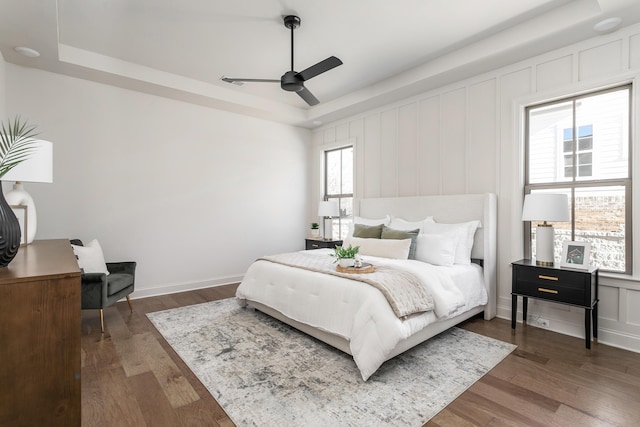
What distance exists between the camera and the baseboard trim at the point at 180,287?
4.45 metres

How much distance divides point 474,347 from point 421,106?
10.3 ft

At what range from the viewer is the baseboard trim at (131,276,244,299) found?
14.6ft

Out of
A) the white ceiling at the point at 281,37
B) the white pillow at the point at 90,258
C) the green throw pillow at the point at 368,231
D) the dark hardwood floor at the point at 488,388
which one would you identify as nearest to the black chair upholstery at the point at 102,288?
the white pillow at the point at 90,258

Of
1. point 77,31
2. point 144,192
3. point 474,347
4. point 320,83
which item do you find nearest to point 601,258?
point 474,347

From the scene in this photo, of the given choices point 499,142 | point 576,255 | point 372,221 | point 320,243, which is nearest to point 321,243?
point 320,243

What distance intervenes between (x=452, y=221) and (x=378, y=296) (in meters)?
2.00

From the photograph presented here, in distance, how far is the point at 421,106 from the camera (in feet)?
14.7

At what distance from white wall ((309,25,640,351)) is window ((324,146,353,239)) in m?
0.40

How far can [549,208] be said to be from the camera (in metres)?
3.07

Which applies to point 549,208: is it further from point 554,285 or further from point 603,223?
point 554,285

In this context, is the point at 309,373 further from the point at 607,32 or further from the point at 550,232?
the point at 607,32

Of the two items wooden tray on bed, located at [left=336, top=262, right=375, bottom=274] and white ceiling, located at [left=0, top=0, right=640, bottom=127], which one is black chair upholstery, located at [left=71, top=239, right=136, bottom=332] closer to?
white ceiling, located at [left=0, top=0, right=640, bottom=127]

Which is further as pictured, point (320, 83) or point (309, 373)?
point (320, 83)

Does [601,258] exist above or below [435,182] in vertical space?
below
